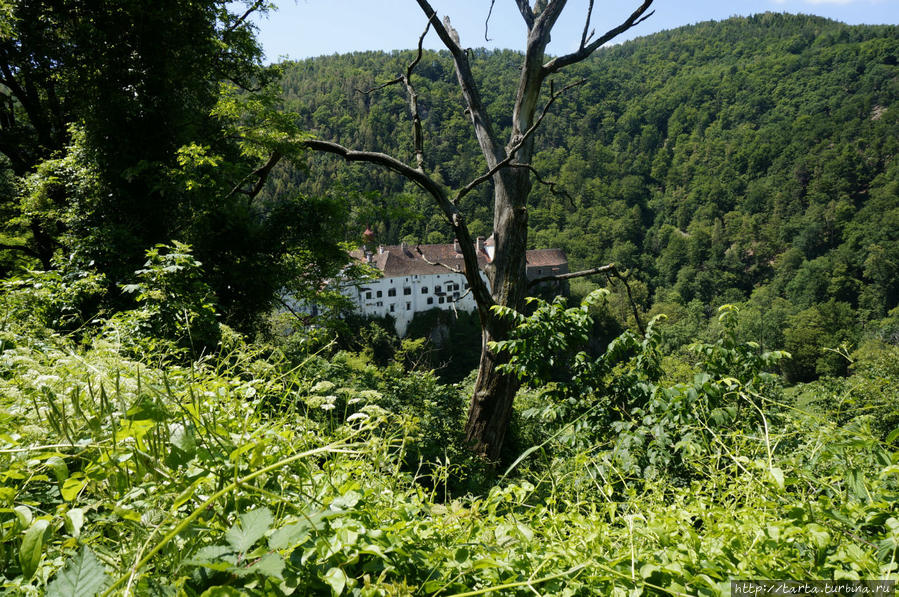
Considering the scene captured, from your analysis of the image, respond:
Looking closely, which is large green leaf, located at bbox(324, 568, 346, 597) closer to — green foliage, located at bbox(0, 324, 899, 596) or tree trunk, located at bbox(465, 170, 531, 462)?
green foliage, located at bbox(0, 324, 899, 596)

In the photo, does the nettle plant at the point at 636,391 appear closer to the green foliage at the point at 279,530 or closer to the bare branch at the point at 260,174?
the green foliage at the point at 279,530

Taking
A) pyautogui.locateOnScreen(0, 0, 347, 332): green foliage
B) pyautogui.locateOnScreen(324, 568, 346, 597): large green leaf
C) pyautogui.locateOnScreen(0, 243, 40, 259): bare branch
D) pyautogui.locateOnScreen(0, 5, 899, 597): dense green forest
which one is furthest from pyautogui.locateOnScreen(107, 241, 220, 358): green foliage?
pyautogui.locateOnScreen(0, 243, 40, 259): bare branch

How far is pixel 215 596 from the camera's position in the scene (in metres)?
0.70

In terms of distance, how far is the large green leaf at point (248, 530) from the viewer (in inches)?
30.7

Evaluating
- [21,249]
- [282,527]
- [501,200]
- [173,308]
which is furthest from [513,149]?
[21,249]

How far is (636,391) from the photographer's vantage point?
12.3ft

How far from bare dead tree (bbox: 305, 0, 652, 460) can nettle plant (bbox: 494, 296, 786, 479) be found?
507 mm

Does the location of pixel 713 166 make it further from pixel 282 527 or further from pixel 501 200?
pixel 282 527

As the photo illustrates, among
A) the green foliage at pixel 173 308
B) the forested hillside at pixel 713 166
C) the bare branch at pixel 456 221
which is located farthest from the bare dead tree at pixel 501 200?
the forested hillside at pixel 713 166

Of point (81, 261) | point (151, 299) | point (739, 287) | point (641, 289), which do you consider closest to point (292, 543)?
point (151, 299)

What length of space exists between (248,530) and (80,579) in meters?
0.24

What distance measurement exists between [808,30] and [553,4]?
150 meters

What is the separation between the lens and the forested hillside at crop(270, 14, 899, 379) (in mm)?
65938

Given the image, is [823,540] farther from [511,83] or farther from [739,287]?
[511,83]
